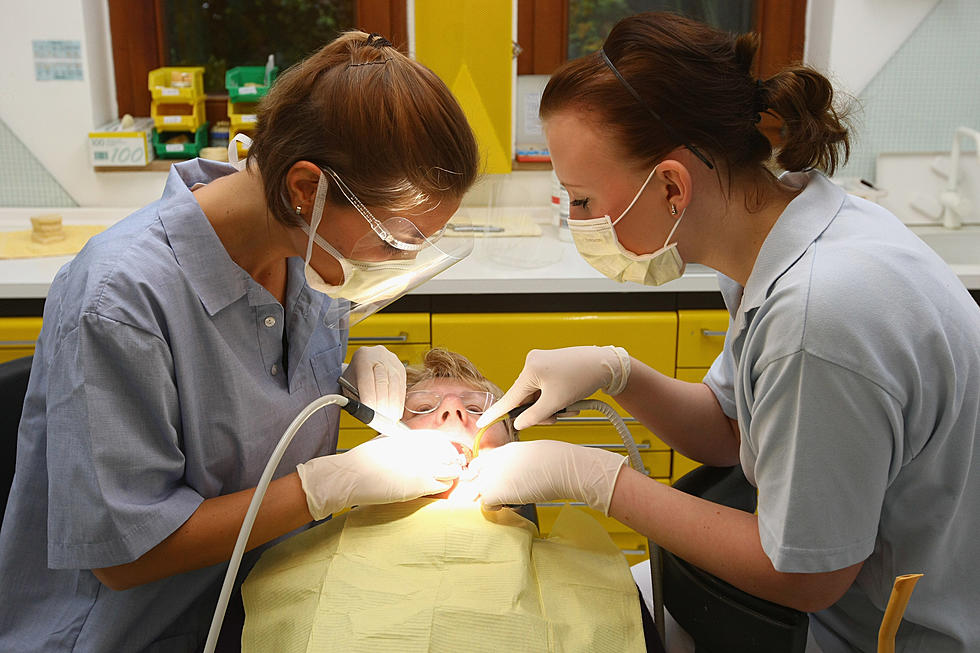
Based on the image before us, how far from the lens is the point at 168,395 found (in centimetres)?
127

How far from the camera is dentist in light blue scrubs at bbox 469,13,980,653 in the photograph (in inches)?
45.3

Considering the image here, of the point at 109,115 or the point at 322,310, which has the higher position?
the point at 109,115

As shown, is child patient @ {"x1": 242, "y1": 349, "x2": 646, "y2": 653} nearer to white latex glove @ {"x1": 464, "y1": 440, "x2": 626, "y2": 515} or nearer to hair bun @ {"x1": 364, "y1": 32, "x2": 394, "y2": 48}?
white latex glove @ {"x1": 464, "y1": 440, "x2": 626, "y2": 515}

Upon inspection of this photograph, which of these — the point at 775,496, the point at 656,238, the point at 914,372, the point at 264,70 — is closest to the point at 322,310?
the point at 656,238

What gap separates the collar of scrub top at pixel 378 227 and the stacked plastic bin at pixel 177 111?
2.13 meters

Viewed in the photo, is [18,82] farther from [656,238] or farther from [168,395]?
[656,238]

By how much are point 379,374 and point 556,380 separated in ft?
1.19

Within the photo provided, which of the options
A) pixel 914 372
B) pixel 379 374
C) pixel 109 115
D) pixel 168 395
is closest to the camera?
pixel 914 372

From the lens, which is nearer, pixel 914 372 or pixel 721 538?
pixel 914 372

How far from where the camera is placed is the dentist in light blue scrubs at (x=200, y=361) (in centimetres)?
123

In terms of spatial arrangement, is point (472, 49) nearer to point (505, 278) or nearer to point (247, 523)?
point (505, 278)

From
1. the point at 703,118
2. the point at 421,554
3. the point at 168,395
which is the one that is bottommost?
the point at 421,554

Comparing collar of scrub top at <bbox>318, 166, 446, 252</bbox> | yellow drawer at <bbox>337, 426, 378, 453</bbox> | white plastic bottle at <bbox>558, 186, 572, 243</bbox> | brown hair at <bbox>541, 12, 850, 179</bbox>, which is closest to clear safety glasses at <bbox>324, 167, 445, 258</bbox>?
collar of scrub top at <bbox>318, 166, 446, 252</bbox>

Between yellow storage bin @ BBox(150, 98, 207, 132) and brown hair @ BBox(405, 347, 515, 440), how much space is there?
1.69 m
